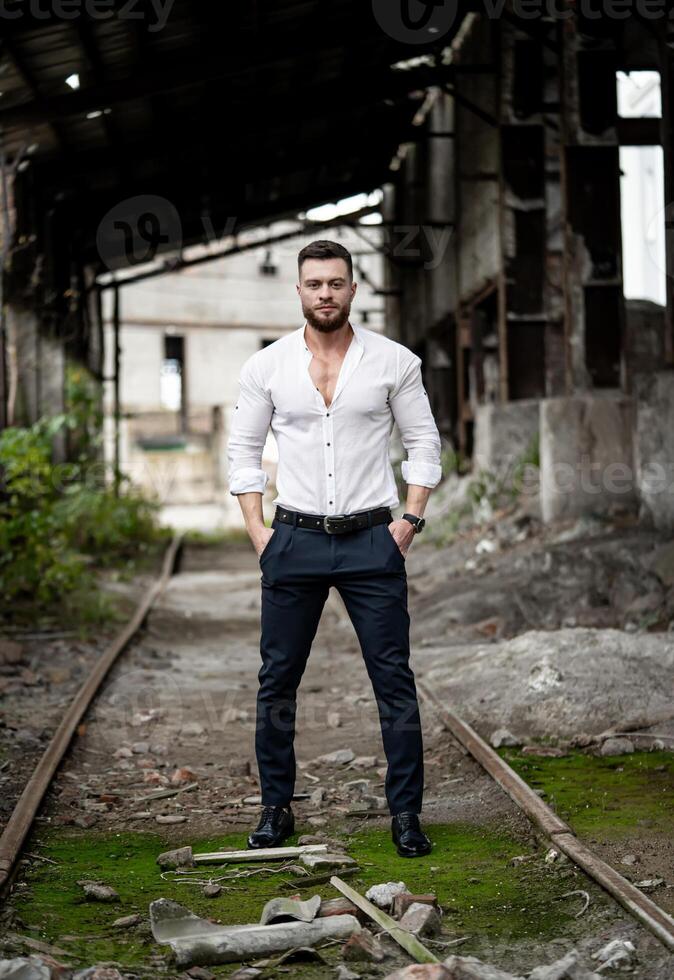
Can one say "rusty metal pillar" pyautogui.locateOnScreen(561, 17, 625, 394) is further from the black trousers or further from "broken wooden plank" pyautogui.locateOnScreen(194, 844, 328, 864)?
"broken wooden plank" pyautogui.locateOnScreen(194, 844, 328, 864)

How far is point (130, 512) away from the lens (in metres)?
18.5

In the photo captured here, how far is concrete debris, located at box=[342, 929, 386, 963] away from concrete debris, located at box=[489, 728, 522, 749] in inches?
101

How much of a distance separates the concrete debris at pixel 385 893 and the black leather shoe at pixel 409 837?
0.41 metres

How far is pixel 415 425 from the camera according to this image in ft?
13.5

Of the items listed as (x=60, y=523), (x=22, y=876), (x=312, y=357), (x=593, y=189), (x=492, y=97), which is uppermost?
(x=492, y=97)

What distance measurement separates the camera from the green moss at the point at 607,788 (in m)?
Answer: 4.28

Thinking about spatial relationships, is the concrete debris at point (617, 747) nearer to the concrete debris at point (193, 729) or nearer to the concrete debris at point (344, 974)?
the concrete debris at point (193, 729)

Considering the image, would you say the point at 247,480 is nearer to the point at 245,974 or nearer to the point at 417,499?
the point at 417,499

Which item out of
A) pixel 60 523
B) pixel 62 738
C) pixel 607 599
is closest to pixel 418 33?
pixel 60 523

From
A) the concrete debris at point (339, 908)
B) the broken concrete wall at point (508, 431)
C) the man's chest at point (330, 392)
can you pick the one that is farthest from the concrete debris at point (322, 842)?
the broken concrete wall at point (508, 431)

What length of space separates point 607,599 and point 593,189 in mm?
4385

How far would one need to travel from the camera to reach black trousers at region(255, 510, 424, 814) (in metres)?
4.02

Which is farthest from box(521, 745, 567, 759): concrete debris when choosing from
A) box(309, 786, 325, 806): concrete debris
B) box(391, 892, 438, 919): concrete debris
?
box(391, 892, 438, 919): concrete debris

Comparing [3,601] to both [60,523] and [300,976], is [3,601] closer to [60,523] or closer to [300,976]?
[60,523]
